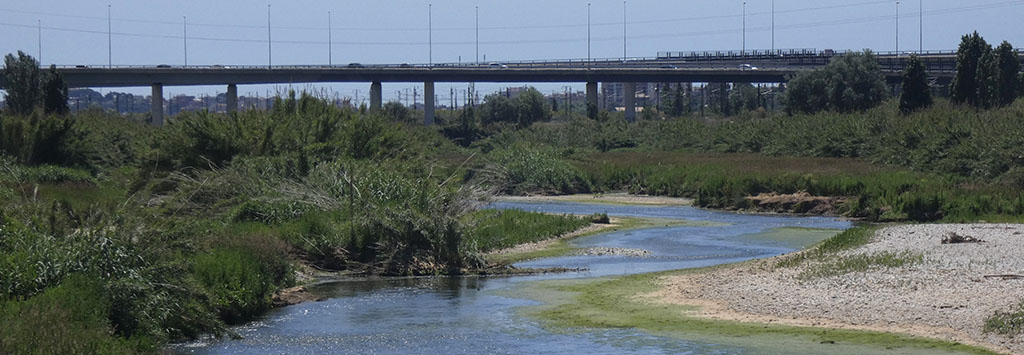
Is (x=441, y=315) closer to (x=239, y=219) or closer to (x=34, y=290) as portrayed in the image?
(x=34, y=290)

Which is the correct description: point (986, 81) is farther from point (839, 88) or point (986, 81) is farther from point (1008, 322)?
point (1008, 322)

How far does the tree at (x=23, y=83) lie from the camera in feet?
318

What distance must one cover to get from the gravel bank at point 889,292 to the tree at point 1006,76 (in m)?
61.7

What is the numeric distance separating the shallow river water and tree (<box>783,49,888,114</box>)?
77391 millimetres

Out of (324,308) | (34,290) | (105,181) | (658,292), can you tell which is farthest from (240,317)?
(105,181)

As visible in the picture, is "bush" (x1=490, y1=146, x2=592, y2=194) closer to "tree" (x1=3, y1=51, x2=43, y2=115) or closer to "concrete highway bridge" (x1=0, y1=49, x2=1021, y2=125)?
"tree" (x1=3, y1=51, x2=43, y2=115)

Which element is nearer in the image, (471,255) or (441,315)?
(441,315)

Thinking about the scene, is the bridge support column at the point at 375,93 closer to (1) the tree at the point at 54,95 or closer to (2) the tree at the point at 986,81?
(1) the tree at the point at 54,95

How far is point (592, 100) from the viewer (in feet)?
520

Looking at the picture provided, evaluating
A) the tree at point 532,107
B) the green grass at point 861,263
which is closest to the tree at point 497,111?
the tree at point 532,107

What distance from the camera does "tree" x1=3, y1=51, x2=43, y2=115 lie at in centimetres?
9694

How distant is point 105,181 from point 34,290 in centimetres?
4108

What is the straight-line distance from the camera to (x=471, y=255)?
135 feet

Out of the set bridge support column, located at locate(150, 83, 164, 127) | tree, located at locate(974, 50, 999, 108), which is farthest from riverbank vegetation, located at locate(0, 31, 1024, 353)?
bridge support column, located at locate(150, 83, 164, 127)
